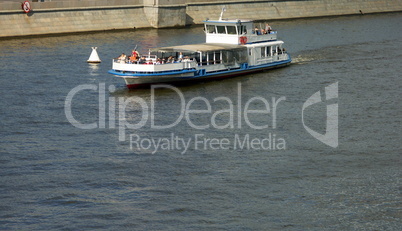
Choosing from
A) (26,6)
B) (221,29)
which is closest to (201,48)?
(221,29)

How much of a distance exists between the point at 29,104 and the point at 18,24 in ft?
107

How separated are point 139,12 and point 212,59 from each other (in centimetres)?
3249

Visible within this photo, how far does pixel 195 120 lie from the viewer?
37.1 metres

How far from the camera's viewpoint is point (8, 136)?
3316 cm

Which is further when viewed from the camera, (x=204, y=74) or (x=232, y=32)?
(x=232, y=32)

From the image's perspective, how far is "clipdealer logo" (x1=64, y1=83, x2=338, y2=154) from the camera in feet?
107

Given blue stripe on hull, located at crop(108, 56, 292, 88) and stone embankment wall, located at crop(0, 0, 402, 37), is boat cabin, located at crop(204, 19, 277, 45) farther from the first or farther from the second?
stone embankment wall, located at crop(0, 0, 402, 37)

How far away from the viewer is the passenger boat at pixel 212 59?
45219 millimetres

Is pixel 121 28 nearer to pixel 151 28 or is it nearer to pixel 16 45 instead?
pixel 151 28

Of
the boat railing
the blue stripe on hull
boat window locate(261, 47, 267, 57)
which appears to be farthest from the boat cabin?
the boat railing

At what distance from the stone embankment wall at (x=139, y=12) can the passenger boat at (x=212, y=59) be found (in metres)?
25.1

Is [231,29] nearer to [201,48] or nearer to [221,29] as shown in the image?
[221,29]

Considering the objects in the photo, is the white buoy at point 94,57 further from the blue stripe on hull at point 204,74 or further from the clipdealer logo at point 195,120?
the blue stripe on hull at point 204,74

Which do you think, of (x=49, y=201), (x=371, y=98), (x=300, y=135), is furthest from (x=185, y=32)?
(x=49, y=201)
